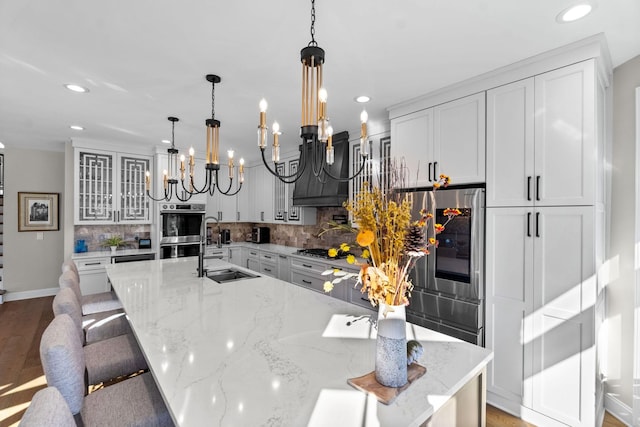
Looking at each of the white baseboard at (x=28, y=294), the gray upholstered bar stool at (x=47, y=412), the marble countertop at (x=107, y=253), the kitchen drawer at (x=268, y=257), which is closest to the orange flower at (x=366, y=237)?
the gray upholstered bar stool at (x=47, y=412)

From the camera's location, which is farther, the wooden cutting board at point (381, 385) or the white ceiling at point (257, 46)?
the white ceiling at point (257, 46)

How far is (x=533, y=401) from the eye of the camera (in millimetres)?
2143

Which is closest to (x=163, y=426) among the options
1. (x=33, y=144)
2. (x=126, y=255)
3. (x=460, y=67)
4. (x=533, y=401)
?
(x=533, y=401)

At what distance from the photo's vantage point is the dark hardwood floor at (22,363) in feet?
7.34

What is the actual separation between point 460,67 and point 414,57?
1.32ft

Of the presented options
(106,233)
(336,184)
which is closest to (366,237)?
(336,184)

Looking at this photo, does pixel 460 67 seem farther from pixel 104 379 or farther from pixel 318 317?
pixel 104 379

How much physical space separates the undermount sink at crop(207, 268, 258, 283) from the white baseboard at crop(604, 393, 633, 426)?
9.77 feet

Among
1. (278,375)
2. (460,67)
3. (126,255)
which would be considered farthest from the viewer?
(126,255)

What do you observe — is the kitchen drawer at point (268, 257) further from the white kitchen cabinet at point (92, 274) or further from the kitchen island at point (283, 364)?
the kitchen island at point (283, 364)

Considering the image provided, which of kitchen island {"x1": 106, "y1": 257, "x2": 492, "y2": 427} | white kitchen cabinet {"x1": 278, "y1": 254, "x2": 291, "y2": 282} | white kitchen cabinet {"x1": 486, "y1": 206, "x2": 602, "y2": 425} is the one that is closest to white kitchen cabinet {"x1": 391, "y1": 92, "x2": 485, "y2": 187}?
white kitchen cabinet {"x1": 486, "y1": 206, "x2": 602, "y2": 425}

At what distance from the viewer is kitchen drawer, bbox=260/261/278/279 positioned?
4.91 m

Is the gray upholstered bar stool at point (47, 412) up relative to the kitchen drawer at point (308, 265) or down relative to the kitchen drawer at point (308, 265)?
up

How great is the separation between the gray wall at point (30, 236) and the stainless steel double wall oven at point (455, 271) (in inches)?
240
